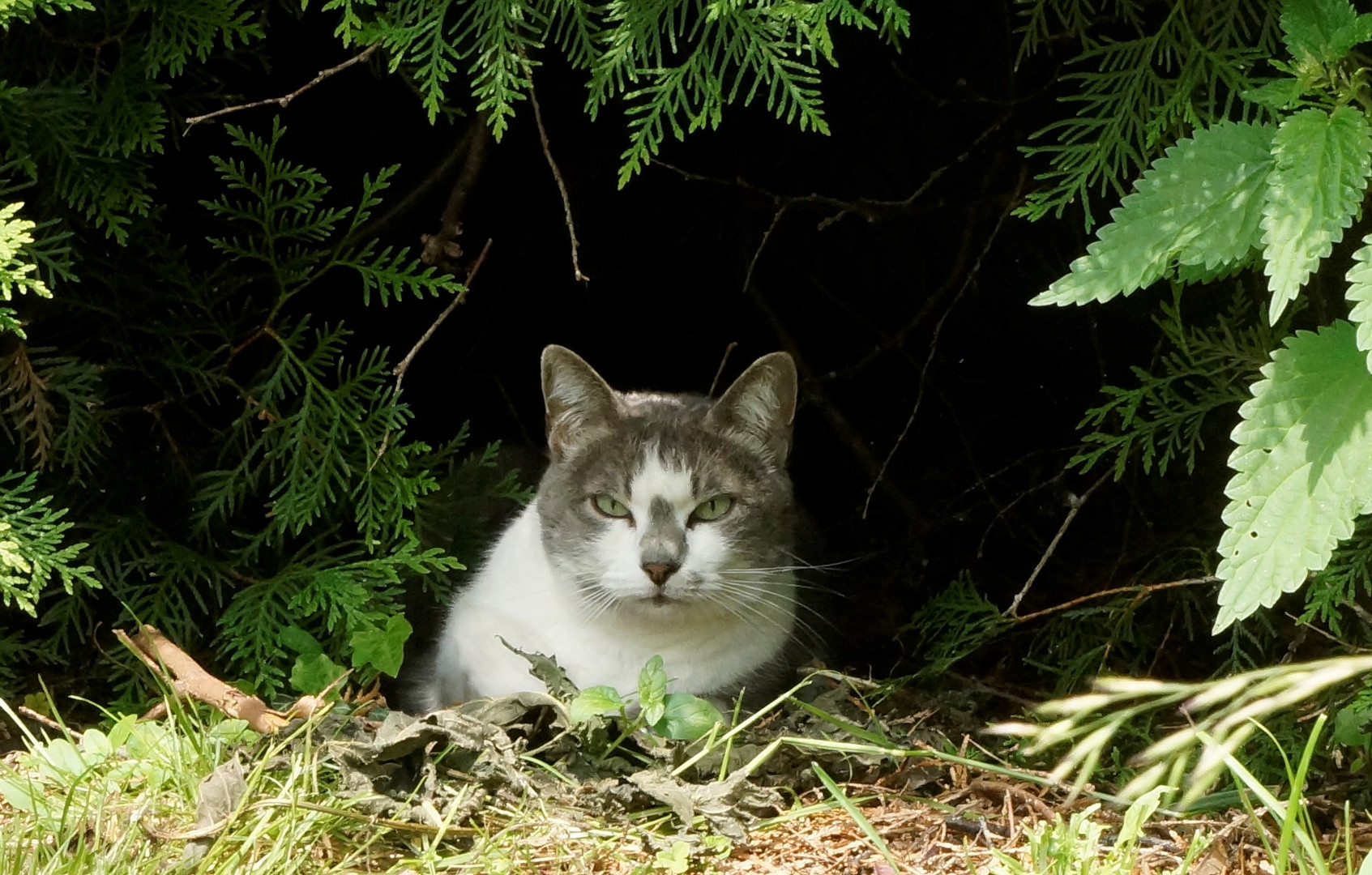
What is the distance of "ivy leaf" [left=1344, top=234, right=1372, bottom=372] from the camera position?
1.35 m

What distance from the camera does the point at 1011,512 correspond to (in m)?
2.99

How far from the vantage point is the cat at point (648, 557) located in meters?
2.22

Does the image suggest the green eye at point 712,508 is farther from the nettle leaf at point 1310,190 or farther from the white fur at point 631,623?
the nettle leaf at point 1310,190

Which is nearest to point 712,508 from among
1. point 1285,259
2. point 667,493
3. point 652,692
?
point 667,493

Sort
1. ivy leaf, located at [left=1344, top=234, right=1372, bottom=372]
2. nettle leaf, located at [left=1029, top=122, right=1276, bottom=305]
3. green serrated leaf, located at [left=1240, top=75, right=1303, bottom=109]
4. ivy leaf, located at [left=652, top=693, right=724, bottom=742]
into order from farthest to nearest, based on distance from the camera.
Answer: ivy leaf, located at [left=652, top=693, right=724, bottom=742] < green serrated leaf, located at [left=1240, top=75, right=1303, bottom=109] < nettle leaf, located at [left=1029, top=122, right=1276, bottom=305] < ivy leaf, located at [left=1344, top=234, right=1372, bottom=372]

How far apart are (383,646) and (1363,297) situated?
5.14ft

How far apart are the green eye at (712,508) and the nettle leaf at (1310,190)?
3.60 ft

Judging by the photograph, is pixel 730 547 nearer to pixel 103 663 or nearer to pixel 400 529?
pixel 400 529

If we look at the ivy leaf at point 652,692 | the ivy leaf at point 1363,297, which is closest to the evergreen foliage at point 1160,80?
the ivy leaf at point 1363,297

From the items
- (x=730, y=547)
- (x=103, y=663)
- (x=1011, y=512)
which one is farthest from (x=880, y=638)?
(x=103, y=663)

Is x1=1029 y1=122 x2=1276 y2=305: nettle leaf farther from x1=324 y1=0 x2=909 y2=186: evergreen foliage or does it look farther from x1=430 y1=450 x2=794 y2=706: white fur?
x1=430 y1=450 x2=794 y2=706: white fur

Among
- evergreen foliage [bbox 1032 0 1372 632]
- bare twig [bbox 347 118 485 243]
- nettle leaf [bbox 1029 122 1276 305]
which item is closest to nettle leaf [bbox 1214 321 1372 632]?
evergreen foliage [bbox 1032 0 1372 632]

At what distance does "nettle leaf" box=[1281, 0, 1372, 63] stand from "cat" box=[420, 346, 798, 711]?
1.00 metres

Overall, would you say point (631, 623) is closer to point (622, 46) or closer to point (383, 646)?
point (383, 646)
